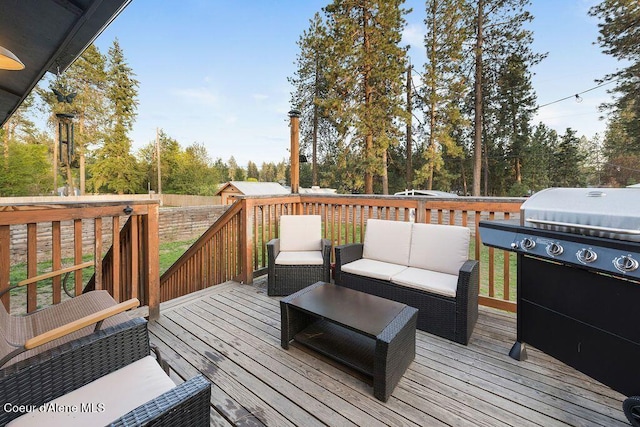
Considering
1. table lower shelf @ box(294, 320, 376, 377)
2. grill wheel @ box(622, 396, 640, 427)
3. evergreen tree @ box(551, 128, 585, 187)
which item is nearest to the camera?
grill wheel @ box(622, 396, 640, 427)

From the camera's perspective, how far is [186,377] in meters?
1.88

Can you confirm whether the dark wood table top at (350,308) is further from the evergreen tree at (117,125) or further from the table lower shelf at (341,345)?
the evergreen tree at (117,125)

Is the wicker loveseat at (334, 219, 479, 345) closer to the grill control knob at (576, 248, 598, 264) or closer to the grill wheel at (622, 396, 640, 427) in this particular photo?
the grill control knob at (576, 248, 598, 264)

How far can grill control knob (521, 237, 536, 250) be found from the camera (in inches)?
69.6

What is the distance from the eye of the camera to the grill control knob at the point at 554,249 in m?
1.63

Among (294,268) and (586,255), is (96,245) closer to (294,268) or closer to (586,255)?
(294,268)

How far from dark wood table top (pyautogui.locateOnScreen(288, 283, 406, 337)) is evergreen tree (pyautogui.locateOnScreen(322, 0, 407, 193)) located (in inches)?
410

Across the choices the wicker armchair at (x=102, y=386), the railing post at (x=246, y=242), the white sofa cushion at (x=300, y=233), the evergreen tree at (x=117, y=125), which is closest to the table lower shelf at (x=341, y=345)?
the wicker armchair at (x=102, y=386)

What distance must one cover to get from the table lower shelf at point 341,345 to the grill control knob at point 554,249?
1.21 m

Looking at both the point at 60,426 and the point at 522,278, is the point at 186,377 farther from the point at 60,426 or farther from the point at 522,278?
the point at 522,278

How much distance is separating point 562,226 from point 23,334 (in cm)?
307

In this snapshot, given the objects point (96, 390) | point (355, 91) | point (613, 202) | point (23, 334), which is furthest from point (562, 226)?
point (355, 91)

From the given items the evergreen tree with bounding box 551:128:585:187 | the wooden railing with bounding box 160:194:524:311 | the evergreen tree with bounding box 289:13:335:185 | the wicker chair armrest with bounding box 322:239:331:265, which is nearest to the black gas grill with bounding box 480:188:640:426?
the wooden railing with bounding box 160:194:524:311

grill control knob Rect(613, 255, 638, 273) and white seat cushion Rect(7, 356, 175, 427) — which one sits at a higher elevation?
grill control knob Rect(613, 255, 638, 273)
